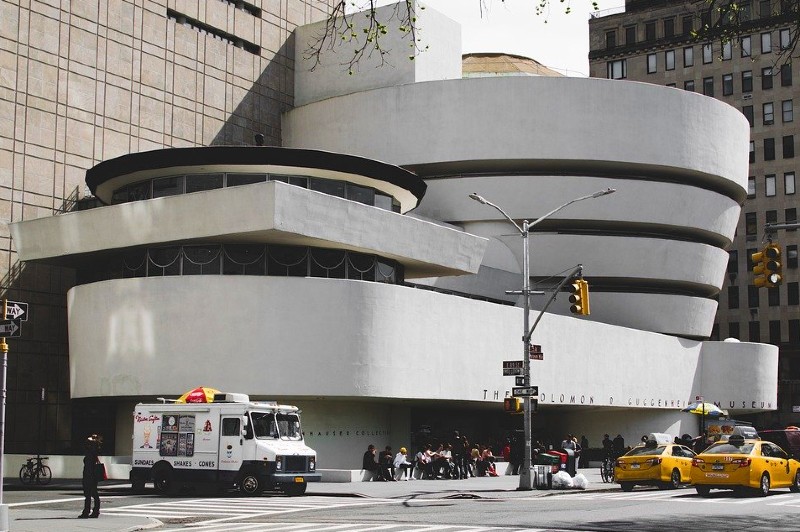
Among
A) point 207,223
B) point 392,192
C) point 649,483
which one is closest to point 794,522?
point 649,483

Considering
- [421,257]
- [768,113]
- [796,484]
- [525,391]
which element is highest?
[768,113]

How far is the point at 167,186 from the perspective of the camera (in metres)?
46.4

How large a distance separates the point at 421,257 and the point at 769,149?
68.9 m

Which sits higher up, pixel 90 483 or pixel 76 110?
pixel 76 110

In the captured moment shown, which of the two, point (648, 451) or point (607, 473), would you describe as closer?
point (648, 451)

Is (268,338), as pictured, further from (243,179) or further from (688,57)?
(688,57)

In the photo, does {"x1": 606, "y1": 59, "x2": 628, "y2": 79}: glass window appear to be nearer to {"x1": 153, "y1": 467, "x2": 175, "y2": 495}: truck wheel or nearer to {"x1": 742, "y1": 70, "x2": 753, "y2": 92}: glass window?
{"x1": 742, "y1": 70, "x2": 753, "y2": 92}: glass window

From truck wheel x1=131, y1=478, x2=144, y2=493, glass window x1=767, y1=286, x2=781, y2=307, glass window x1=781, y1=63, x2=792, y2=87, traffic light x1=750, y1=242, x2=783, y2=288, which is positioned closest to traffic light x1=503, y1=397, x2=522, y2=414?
truck wheel x1=131, y1=478, x2=144, y2=493

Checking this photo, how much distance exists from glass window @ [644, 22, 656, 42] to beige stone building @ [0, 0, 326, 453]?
5961 cm

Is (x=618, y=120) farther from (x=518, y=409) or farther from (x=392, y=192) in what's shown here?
(x=518, y=409)

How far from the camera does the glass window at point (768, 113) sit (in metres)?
106

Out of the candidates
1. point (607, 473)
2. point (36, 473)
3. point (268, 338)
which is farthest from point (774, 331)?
point (36, 473)

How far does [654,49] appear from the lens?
368 feet

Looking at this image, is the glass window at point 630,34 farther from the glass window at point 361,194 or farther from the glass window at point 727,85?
the glass window at point 361,194
